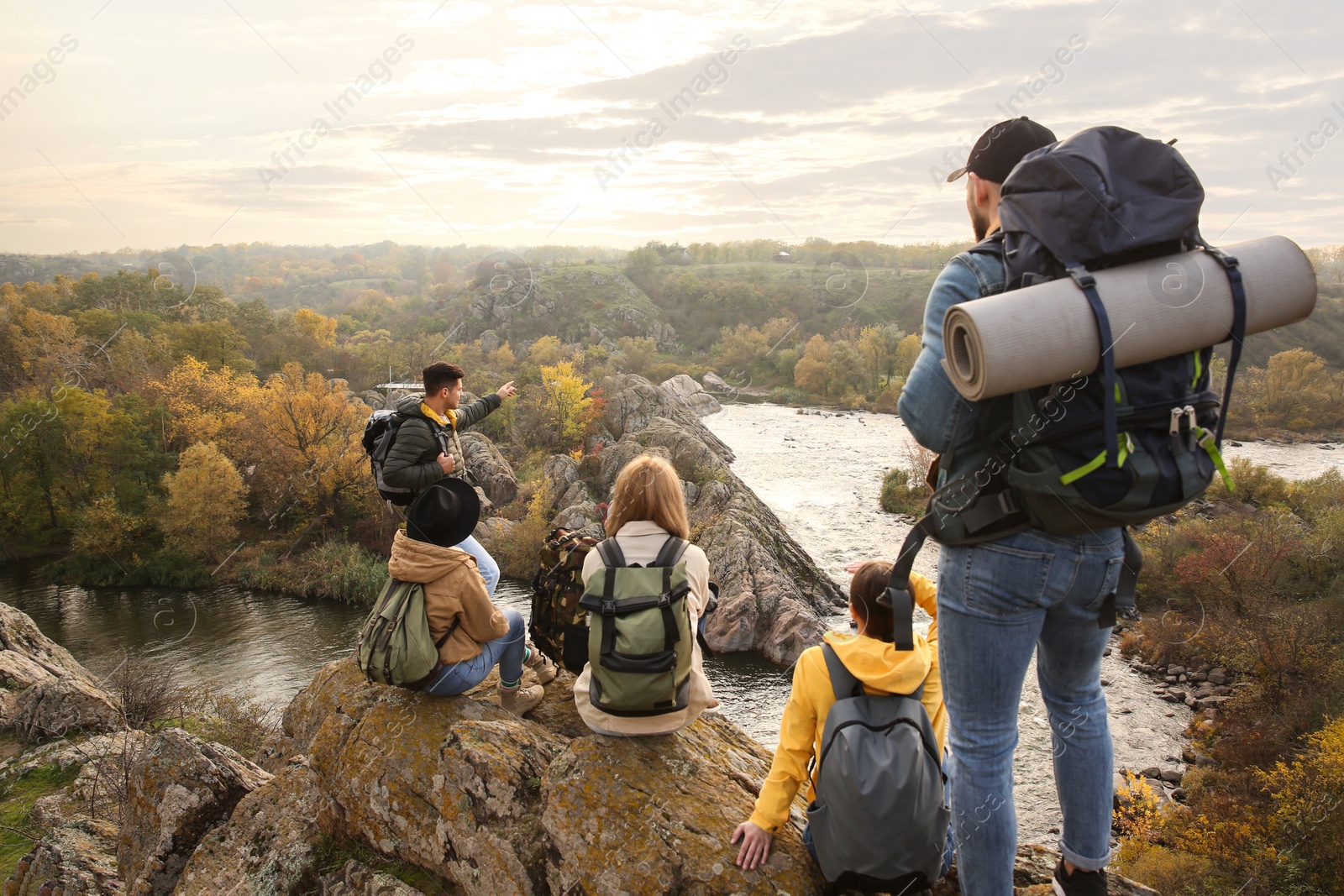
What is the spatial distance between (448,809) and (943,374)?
139 inches

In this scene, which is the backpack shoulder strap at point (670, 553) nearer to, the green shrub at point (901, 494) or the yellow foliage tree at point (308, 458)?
the green shrub at point (901, 494)

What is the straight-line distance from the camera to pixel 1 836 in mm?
9648

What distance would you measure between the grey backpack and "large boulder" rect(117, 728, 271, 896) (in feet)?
14.4

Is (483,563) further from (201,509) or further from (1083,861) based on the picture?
(201,509)

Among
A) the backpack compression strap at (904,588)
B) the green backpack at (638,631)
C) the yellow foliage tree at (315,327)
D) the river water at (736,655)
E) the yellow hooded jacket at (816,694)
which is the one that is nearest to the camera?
the backpack compression strap at (904,588)

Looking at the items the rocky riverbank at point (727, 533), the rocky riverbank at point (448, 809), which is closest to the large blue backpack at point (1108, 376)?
the rocky riverbank at point (448, 809)

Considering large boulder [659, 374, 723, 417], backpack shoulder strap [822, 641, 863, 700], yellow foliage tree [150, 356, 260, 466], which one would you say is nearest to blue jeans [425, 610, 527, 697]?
backpack shoulder strap [822, 641, 863, 700]

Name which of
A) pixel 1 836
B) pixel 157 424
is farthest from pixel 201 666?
pixel 157 424

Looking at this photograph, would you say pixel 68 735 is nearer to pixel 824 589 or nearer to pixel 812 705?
pixel 812 705

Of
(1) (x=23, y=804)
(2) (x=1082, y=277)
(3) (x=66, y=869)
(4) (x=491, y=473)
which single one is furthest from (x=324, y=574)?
(2) (x=1082, y=277)

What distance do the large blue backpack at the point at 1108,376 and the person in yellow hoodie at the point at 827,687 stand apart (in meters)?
1.08

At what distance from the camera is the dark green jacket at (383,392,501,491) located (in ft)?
15.3

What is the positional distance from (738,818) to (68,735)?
13.3m

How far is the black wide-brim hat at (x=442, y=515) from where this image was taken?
4.48 m
